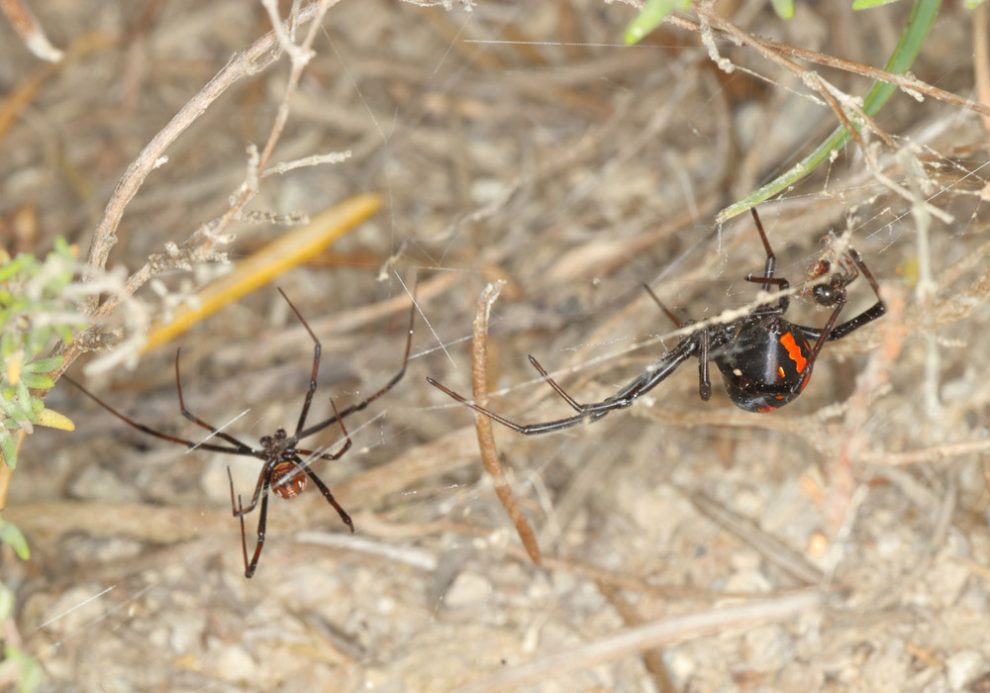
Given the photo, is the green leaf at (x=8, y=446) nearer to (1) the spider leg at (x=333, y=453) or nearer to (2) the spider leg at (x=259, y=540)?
(2) the spider leg at (x=259, y=540)

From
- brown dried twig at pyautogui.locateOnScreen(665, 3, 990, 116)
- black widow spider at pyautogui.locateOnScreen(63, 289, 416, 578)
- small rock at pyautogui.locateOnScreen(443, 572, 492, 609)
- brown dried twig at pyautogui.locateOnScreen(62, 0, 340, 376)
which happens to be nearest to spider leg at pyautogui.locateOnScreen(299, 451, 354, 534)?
black widow spider at pyautogui.locateOnScreen(63, 289, 416, 578)

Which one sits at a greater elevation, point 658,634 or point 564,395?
point 564,395

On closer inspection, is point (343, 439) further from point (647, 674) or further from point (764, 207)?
point (764, 207)

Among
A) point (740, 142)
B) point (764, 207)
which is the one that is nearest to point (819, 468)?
point (764, 207)

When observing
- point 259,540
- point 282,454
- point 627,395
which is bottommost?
point 259,540

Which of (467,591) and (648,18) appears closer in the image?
(648,18)

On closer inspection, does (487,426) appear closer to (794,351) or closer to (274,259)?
(794,351)

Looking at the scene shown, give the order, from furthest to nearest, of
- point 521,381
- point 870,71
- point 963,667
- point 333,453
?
point 521,381 < point 333,453 < point 963,667 < point 870,71

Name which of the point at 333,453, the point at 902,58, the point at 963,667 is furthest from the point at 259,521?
the point at 902,58

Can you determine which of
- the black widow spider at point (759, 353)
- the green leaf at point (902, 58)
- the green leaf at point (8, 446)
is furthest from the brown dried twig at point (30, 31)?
the green leaf at point (902, 58)
